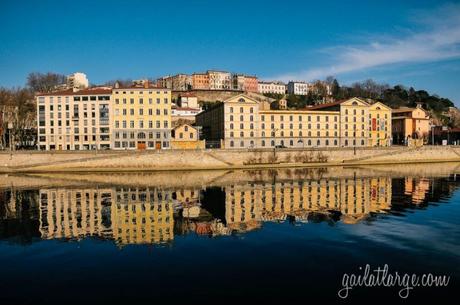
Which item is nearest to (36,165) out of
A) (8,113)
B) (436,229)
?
(8,113)

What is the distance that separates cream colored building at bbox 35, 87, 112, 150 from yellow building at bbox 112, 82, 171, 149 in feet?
9.68

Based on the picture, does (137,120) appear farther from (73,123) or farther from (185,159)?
(185,159)

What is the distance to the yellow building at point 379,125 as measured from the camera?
99562 mm

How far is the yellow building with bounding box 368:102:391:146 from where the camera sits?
327 ft

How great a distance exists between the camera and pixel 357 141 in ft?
314

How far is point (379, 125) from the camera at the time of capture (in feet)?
331

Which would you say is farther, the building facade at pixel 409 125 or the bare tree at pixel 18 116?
the building facade at pixel 409 125

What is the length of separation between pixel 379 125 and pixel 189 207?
79500 mm

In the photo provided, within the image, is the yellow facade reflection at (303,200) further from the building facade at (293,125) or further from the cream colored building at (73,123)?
the cream colored building at (73,123)

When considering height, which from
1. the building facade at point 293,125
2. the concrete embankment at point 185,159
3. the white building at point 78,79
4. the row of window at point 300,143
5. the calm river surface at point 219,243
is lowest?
the calm river surface at point 219,243

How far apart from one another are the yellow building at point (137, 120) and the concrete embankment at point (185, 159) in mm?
13058

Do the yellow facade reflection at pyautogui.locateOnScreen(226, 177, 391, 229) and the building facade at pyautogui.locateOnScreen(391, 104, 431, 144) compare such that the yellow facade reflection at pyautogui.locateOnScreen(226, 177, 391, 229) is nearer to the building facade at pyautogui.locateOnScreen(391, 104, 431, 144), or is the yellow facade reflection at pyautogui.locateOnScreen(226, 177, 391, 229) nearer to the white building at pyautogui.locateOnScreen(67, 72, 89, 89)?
the building facade at pyautogui.locateOnScreen(391, 104, 431, 144)

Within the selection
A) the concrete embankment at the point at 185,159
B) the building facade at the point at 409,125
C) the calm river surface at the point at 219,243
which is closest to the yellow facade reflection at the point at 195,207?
the calm river surface at the point at 219,243

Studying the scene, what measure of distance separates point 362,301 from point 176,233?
13.8 meters
